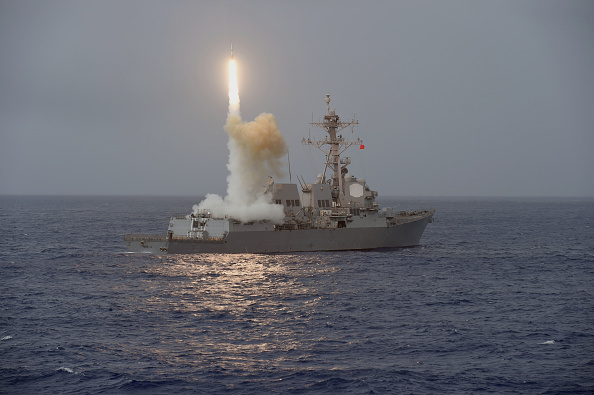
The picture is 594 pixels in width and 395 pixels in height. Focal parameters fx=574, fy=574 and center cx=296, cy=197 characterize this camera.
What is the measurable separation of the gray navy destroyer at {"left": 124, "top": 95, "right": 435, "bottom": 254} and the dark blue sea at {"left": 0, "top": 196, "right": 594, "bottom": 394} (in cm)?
132

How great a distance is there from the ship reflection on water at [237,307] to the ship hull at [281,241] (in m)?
0.84

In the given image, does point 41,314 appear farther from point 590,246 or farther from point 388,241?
point 590,246

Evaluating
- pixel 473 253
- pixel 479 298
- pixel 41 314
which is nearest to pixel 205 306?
pixel 41 314

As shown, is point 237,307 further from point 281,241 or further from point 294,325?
point 281,241

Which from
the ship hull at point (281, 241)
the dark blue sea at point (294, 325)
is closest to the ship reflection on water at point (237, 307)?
the dark blue sea at point (294, 325)

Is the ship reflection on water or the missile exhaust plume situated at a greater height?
the missile exhaust plume

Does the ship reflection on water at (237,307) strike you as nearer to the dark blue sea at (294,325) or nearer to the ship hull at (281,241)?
the dark blue sea at (294,325)

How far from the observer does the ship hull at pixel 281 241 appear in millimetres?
43250

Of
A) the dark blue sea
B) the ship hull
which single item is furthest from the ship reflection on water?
the ship hull

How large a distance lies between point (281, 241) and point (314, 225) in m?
3.82

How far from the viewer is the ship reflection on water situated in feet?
68.1

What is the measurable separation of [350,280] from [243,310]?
383 inches

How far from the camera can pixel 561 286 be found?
33.7m

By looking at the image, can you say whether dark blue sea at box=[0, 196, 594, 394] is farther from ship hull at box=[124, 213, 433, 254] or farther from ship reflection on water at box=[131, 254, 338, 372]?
ship hull at box=[124, 213, 433, 254]
